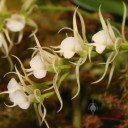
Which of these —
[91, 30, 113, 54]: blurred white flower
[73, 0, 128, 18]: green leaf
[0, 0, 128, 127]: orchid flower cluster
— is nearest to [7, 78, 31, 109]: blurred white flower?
[0, 0, 128, 127]: orchid flower cluster

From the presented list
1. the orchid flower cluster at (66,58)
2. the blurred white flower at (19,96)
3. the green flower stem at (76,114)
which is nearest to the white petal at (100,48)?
the orchid flower cluster at (66,58)

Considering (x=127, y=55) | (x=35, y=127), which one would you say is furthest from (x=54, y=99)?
(x=127, y=55)

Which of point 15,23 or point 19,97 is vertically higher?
point 15,23

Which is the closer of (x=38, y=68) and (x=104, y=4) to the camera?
(x=38, y=68)

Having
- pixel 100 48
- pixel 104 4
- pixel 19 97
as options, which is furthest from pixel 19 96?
pixel 104 4

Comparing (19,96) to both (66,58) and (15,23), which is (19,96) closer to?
(66,58)

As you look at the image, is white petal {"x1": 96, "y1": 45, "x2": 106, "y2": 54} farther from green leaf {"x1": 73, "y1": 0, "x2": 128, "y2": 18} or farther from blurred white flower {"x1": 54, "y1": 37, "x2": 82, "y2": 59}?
green leaf {"x1": 73, "y1": 0, "x2": 128, "y2": 18}

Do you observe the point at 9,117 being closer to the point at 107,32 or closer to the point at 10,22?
the point at 10,22
